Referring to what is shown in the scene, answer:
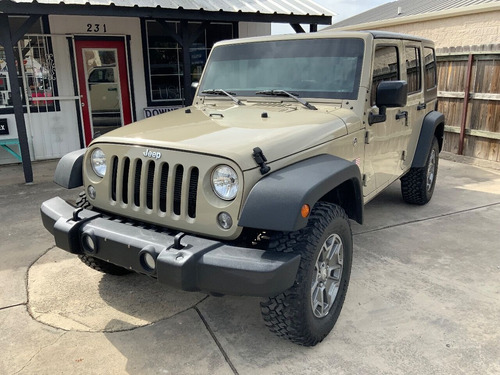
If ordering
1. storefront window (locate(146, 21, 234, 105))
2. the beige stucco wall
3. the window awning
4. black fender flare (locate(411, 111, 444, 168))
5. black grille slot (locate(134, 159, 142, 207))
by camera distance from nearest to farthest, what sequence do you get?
black grille slot (locate(134, 159, 142, 207)) < black fender flare (locate(411, 111, 444, 168)) < the window awning < storefront window (locate(146, 21, 234, 105)) < the beige stucco wall

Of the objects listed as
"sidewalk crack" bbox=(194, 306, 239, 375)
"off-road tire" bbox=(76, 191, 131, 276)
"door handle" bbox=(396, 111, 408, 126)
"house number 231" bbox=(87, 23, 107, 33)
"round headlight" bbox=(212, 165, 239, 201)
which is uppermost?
"house number 231" bbox=(87, 23, 107, 33)

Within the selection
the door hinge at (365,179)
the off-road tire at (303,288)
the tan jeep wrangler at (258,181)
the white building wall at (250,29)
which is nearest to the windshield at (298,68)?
the tan jeep wrangler at (258,181)

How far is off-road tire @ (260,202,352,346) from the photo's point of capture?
2.50 metres

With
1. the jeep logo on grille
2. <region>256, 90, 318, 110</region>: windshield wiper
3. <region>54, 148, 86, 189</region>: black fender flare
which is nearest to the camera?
the jeep logo on grille

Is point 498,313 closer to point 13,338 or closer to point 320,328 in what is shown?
point 320,328

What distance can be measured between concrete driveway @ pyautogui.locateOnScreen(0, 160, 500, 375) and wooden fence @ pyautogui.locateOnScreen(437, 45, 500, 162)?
12.9 feet

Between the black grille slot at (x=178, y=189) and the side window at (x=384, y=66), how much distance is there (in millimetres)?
1866

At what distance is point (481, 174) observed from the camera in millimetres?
7438

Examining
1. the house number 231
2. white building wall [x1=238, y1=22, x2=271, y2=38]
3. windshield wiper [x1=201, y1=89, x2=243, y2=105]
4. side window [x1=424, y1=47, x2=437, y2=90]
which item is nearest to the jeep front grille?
windshield wiper [x1=201, y1=89, x2=243, y2=105]

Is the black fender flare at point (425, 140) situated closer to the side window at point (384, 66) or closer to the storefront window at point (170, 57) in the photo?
the side window at point (384, 66)

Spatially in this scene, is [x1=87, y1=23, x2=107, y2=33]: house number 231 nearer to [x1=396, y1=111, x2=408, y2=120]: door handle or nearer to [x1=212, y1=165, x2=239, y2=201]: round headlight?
[x1=396, y1=111, x2=408, y2=120]: door handle

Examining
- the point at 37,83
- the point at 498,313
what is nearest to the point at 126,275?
the point at 498,313

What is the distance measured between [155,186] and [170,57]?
23.8 feet

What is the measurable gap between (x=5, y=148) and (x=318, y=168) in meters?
→ 6.97
